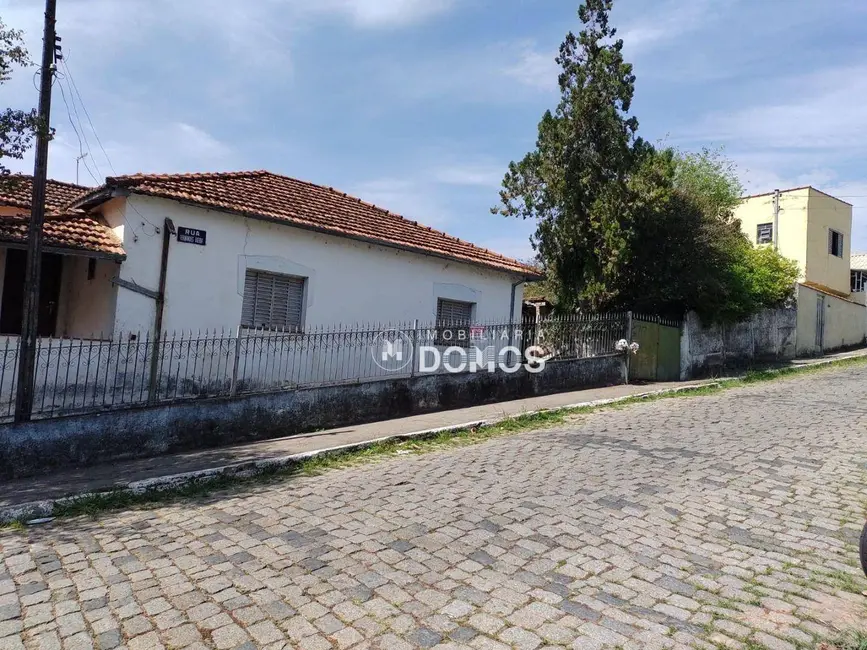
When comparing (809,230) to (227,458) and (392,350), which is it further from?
(227,458)

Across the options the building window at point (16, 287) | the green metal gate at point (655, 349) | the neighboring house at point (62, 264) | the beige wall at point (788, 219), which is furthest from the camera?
the beige wall at point (788, 219)

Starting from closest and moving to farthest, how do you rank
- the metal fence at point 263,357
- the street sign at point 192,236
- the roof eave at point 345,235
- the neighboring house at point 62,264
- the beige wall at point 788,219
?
the metal fence at point 263,357, the neighboring house at point 62,264, the roof eave at point 345,235, the street sign at point 192,236, the beige wall at point 788,219

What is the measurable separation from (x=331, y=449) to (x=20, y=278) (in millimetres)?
6408

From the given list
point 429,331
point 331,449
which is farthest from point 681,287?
point 331,449

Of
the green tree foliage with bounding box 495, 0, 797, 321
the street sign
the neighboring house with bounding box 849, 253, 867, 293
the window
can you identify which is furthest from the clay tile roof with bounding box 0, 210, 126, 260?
the neighboring house with bounding box 849, 253, 867, 293

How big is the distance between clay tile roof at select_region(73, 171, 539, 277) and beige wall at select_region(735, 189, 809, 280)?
52.7 feet

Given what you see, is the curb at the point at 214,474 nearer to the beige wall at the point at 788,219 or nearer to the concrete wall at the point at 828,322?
the concrete wall at the point at 828,322

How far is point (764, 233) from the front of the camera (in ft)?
88.1

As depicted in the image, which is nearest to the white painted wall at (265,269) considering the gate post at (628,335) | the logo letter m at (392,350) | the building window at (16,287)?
the logo letter m at (392,350)

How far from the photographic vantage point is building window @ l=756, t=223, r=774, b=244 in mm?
26578

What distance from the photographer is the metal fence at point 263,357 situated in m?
7.74

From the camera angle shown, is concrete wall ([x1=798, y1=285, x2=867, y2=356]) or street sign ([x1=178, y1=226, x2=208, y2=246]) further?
concrete wall ([x1=798, y1=285, x2=867, y2=356])

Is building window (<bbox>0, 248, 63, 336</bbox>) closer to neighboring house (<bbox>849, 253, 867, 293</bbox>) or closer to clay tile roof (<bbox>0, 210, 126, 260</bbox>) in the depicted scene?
clay tile roof (<bbox>0, 210, 126, 260</bbox>)

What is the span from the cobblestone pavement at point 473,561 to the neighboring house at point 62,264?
4.77m
